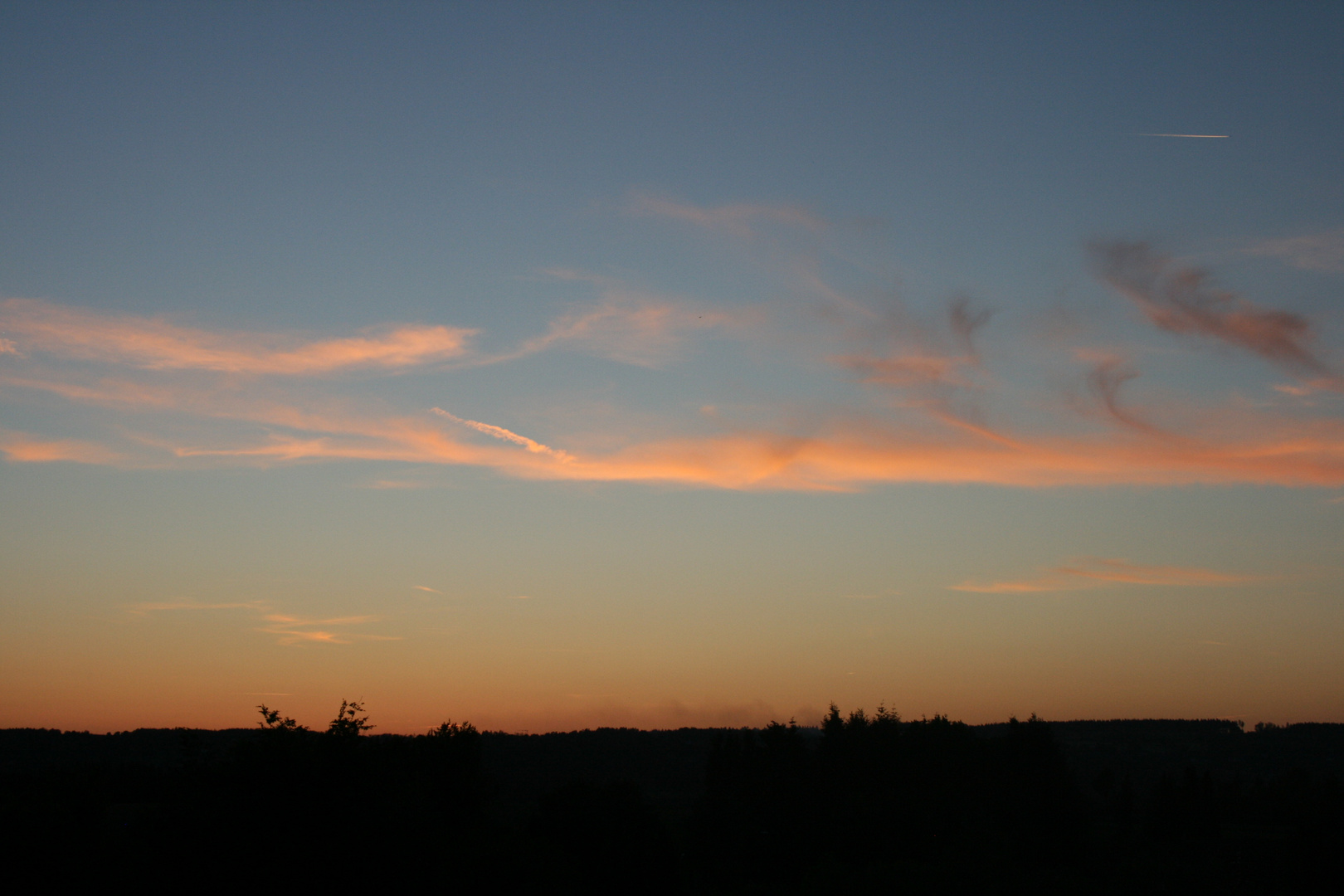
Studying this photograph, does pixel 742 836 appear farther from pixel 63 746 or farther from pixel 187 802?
pixel 63 746

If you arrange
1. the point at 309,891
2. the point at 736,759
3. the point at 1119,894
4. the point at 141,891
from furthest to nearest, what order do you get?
the point at 736,759 < the point at 1119,894 < the point at 141,891 < the point at 309,891

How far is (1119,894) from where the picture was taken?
230 ft

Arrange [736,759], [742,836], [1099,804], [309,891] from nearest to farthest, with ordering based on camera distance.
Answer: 1. [309,891]
2. [742,836]
3. [736,759]
4. [1099,804]

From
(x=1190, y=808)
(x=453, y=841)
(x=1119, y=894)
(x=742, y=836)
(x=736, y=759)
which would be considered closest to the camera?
(x=453, y=841)

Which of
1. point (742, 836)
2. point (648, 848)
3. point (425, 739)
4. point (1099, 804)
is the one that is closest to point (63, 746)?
point (425, 739)

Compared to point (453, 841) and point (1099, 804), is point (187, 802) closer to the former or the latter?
point (453, 841)

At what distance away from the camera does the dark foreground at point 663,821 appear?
31.4 m

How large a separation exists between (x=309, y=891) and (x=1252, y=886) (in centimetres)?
7743

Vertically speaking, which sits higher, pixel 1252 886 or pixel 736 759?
pixel 736 759

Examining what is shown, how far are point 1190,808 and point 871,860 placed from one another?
151ft

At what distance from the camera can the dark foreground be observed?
1236 inches

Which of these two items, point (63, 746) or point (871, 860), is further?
point (63, 746)

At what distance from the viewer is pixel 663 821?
310ft

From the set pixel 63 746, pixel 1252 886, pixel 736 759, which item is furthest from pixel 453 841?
pixel 63 746
